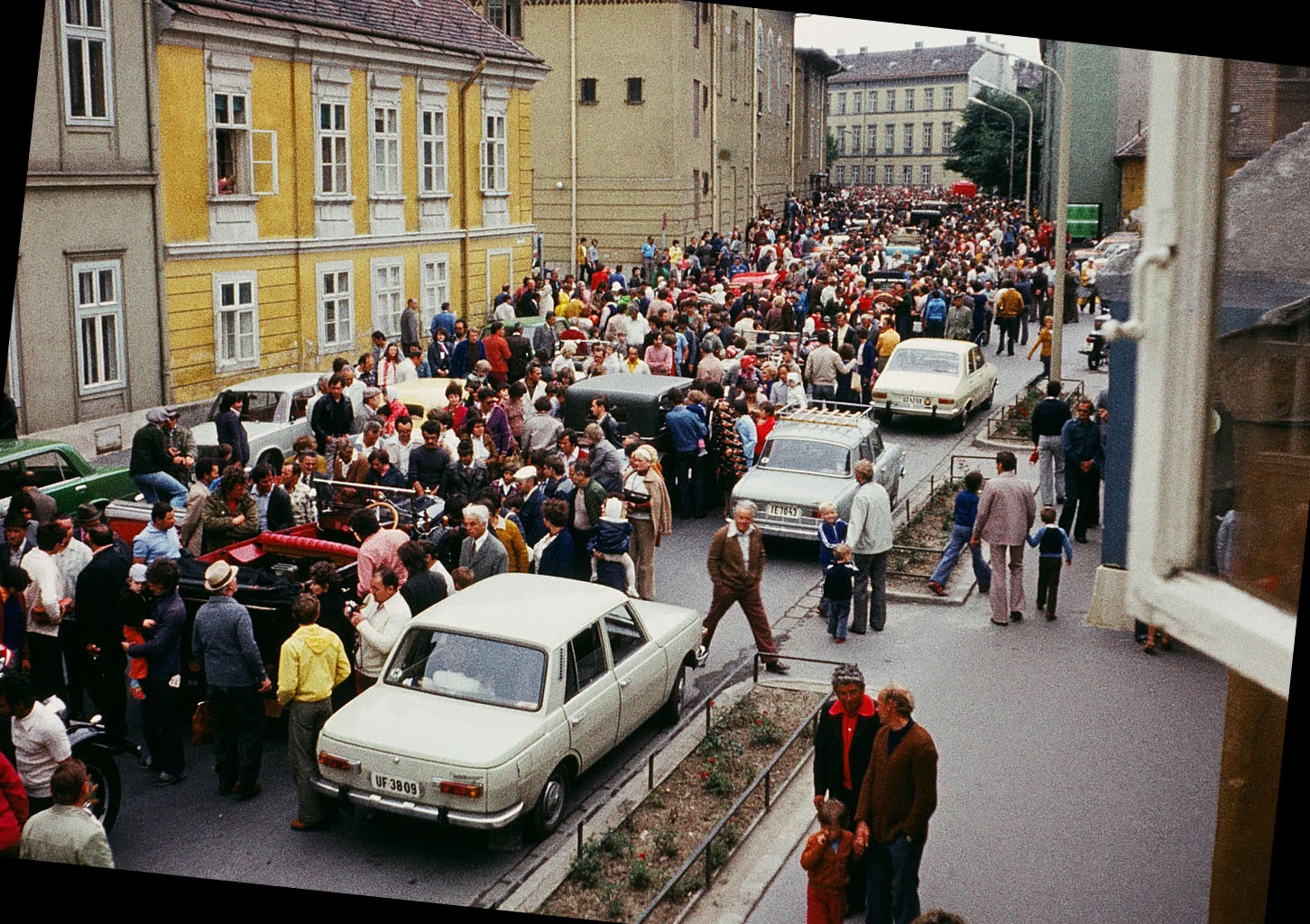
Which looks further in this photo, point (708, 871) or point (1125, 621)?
point (1125, 621)

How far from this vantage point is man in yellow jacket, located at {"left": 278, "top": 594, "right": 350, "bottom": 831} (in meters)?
8.54

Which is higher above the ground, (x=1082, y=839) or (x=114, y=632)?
(x=114, y=632)

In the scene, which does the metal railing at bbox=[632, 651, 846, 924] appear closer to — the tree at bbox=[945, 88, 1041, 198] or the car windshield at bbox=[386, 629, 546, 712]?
the car windshield at bbox=[386, 629, 546, 712]

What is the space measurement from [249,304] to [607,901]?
56.6 feet

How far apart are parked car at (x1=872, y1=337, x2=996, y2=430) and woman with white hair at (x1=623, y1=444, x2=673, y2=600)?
9.52 m

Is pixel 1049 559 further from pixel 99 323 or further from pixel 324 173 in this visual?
pixel 324 173

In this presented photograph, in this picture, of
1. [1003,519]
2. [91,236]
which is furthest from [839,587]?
[91,236]

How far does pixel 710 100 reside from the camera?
47594mm

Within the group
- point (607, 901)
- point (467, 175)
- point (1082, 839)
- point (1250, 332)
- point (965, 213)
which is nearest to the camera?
point (1250, 332)

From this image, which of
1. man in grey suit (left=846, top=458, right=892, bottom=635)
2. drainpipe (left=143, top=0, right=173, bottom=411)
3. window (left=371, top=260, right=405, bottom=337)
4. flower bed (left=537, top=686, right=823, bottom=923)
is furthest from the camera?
window (left=371, top=260, right=405, bottom=337)

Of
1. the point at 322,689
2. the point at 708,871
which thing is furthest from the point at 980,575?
the point at 322,689

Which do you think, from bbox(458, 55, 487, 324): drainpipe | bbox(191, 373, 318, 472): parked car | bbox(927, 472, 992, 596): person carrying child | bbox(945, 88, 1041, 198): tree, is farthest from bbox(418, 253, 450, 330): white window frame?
bbox(945, 88, 1041, 198): tree

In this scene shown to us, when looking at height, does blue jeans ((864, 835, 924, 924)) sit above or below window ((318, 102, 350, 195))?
below

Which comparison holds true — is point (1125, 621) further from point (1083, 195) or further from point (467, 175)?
point (1083, 195)
